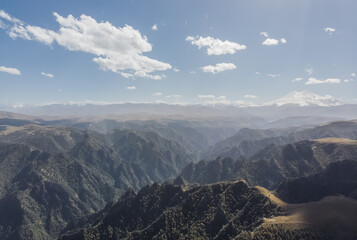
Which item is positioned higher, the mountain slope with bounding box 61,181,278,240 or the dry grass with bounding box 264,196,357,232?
the dry grass with bounding box 264,196,357,232

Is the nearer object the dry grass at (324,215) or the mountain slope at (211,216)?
the dry grass at (324,215)

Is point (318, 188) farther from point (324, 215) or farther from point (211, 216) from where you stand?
point (211, 216)

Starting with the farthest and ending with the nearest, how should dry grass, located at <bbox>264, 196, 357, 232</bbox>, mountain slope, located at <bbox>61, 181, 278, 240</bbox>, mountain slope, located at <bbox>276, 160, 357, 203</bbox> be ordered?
1. mountain slope, located at <bbox>276, 160, 357, 203</bbox>
2. mountain slope, located at <bbox>61, 181, 278, 240</bbox>
3. dry grass, located at <bbox>264, 196, 357, 232</bbox>

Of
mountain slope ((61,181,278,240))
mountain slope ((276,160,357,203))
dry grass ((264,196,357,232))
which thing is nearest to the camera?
dry grass ((264,196,357,232))

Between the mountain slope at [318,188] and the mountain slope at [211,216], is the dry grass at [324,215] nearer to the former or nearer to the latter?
the mountain slope at [211,216]

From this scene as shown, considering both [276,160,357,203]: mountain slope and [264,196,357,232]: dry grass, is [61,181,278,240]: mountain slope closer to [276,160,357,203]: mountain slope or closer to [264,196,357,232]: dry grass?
[264,196,357,232]: dry grass

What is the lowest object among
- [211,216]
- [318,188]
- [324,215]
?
[211,216]

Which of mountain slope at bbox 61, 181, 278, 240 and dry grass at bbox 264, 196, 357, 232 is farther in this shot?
mountain slope at bbox 61, 181, 278, 240

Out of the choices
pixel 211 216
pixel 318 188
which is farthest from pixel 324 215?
pixel 211 216

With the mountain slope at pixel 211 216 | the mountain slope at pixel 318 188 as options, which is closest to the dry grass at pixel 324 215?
the mountain slope at pixel 211 216

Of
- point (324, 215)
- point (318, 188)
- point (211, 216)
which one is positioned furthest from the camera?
point (318, 188)

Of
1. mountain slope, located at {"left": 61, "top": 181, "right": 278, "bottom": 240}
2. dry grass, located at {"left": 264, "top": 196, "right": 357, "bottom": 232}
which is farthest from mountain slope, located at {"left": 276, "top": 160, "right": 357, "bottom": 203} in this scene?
mountain slope, located at {"left": 61, "top": 181, "right": 278, "bottom": 240}
